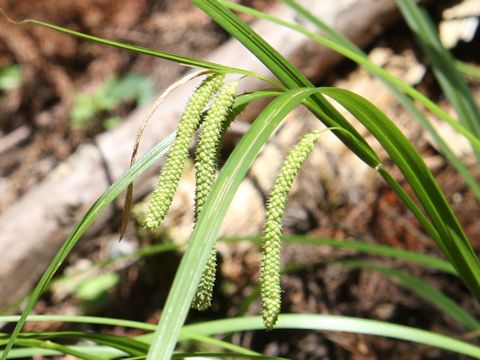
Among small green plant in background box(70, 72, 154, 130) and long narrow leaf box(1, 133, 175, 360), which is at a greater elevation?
small green plant in background box(70, 72, 154, 130)

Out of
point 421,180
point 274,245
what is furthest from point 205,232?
point 421,180

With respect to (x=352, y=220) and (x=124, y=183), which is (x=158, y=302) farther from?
(x=124, y=183)

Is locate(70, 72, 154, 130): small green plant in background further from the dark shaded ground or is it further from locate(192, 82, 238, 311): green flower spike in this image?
locate(192, 82, 238, 311): green flower spike

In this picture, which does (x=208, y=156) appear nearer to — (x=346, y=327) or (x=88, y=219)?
(x=88, y=219)

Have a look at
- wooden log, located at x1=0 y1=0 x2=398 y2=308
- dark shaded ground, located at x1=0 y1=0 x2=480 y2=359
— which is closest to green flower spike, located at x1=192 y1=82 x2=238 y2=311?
dark shaded ground, located at x1=0 y1=0 x2=480 y2=359

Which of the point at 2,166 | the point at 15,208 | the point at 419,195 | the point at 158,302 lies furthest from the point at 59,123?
the point at 419,195

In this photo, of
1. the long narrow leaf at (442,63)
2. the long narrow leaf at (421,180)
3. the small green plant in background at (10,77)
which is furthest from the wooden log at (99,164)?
the long narrow leaf at (421,180)
